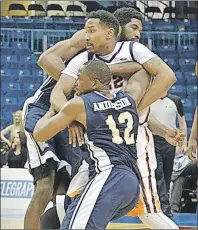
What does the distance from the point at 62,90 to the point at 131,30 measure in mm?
555

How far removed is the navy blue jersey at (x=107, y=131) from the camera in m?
2.92

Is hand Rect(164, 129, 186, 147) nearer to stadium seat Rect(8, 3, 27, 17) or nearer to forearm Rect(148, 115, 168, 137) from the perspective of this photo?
forearm Rect(148, 115, 168, 137)

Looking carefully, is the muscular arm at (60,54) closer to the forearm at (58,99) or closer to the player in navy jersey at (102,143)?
the forearm at (58,99)

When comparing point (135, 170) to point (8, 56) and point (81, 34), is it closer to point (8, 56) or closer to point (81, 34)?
point (81, 34)

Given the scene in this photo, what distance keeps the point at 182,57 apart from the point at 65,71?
7.69 metres

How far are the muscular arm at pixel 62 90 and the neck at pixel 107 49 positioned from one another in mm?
198

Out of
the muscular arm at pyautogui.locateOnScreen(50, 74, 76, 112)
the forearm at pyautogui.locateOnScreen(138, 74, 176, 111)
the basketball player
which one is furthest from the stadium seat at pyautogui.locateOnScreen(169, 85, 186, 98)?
the muscular arm at pyautogui.locateOnScreen(50, 74, 76, 112)

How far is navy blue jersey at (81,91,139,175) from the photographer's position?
2924 mm

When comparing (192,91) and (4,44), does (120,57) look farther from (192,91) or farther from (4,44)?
(4,44)

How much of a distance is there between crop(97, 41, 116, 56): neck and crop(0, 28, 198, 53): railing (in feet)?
22.5

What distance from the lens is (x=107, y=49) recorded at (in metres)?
3.31

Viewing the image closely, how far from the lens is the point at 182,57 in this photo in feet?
35.6

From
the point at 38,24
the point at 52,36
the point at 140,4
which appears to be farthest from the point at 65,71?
the point at 140,4

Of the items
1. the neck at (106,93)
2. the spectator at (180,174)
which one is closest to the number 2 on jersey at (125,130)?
the neck at (106,93)
